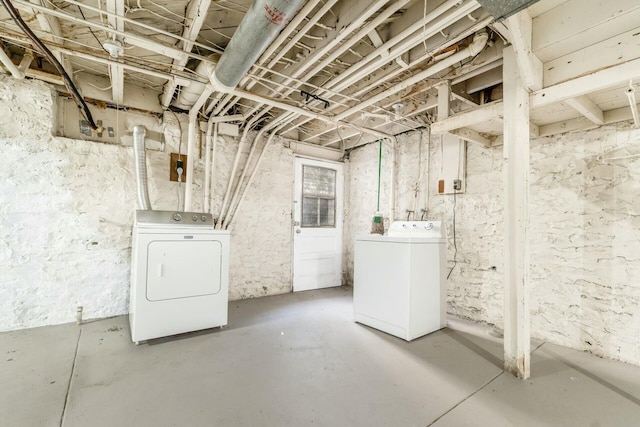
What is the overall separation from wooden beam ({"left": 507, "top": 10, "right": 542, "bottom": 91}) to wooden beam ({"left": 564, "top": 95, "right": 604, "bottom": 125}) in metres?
0.29

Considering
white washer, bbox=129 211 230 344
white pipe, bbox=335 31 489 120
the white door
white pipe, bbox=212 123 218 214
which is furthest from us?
the white door

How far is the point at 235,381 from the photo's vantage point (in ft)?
5.73

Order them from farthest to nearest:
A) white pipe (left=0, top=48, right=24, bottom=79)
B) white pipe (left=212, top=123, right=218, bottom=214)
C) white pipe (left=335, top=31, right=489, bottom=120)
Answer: white pipe (left=212, top=123, right=218, bottom=214)
white pipe (left=0, top=48, right=24, bottom=79)
white pipe (left=335, top=31, right=489, bottom=120)

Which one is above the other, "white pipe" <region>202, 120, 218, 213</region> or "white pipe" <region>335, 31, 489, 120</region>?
"white pipe" <region>335, 31, 489, 120</region>

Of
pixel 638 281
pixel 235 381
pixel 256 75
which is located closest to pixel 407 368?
pixel 235 381

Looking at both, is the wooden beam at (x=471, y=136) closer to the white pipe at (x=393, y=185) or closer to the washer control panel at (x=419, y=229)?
the washer control panel at (x=419, y=229)

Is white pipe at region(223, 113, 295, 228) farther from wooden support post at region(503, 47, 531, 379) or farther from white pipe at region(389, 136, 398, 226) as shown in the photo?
wooden support post at region(503, 47, 531, 379)

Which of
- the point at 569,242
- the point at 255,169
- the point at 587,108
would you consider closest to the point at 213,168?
the point at 255,169

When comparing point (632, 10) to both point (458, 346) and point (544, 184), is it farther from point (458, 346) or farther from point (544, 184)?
point (458, 346)

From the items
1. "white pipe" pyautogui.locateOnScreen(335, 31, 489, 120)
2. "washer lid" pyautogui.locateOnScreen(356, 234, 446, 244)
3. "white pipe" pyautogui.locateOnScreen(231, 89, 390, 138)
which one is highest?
"white pipe" pyautogui.locateOnScreen(335, 31, 489, 120)

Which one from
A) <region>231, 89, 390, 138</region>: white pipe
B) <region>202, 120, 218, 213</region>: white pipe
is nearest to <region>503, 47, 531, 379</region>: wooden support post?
<region>231, 89, 390, 138</region>: white pipe

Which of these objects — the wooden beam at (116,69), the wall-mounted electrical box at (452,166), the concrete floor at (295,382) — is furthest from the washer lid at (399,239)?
the wooden beam at (116,69)

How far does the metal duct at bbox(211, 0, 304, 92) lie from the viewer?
131cm

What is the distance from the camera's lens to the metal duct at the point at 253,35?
4.30ft
